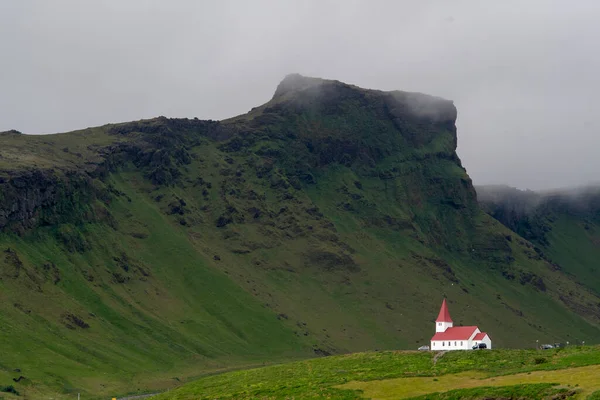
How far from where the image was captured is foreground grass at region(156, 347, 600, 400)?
9269 centimetres

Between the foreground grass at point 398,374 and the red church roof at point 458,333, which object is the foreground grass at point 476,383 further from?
the red church roof at point 458,333

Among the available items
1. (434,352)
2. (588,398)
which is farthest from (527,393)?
(434,352)

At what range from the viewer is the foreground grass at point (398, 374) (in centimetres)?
9269

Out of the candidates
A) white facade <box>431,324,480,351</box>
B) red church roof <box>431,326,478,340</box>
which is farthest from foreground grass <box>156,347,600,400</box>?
red church roof <box>431,326,478,340</box>

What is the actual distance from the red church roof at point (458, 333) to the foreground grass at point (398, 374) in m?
18.3

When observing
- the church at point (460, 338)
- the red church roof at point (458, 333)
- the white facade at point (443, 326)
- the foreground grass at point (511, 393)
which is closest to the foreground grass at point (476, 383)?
the foreground grass at point (511, 393)

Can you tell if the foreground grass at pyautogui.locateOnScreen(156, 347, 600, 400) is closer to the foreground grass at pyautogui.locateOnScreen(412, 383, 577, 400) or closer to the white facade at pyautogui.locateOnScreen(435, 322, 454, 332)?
the foreground grass at pyautogui.locateOnScreen(412, 383, 577, 400)

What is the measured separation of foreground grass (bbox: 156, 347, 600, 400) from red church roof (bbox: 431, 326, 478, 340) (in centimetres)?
1834

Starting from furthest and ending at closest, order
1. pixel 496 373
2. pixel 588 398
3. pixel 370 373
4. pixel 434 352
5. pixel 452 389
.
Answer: pixel 434 352
pixel 370 373
pixel 496 373
pixel 452 389
pixel 588 398

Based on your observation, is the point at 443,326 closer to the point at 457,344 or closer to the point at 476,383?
the point at 457,344

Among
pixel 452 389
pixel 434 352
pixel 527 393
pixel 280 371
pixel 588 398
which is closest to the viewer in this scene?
pixel 588 398

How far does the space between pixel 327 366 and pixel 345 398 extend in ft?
104

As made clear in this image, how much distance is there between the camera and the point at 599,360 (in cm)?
9244

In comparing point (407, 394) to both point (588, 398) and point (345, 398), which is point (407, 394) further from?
point (588, 398)
